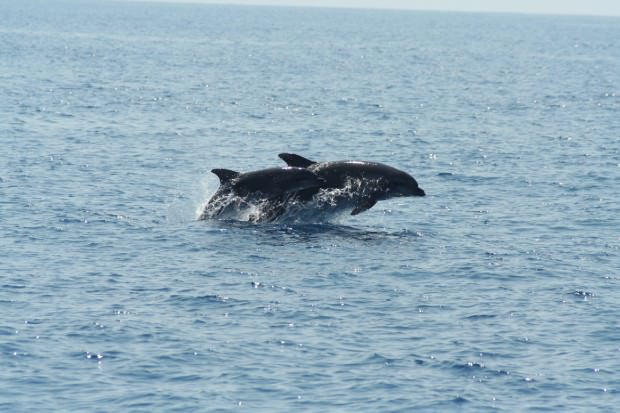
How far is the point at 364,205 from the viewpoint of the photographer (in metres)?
38.2

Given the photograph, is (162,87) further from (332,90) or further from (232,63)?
(232,63)

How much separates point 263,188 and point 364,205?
341 cm

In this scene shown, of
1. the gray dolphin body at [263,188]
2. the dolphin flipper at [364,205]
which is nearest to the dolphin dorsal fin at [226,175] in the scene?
the gray dolphin body at [263,188]

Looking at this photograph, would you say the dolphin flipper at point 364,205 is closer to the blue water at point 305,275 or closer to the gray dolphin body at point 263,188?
the blue water at point 305,275

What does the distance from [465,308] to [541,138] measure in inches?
1590

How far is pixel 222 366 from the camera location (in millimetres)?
25125

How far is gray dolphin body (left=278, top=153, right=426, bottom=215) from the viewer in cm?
3869

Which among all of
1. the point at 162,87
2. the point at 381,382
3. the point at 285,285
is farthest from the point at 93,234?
the point at 162,87

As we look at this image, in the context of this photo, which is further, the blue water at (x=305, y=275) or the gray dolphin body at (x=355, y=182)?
the gray dolphin body at (x=355, y=182)

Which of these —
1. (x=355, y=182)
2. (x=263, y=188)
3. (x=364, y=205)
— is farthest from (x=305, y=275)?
(x=355, y=182)

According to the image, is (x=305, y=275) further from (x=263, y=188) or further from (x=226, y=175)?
(x=226, y=175)

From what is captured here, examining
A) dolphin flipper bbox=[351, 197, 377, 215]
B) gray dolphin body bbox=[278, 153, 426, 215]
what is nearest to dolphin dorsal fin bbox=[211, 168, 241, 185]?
gray dolphin body bbox=[278, 153, 426, 215]

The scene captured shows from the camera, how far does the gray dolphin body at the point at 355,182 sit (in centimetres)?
3869

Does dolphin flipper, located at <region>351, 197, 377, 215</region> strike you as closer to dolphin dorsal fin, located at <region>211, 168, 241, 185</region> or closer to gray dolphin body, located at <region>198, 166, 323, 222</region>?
gray dolphin body, located at <region>198, 166, 323, 222</region>
